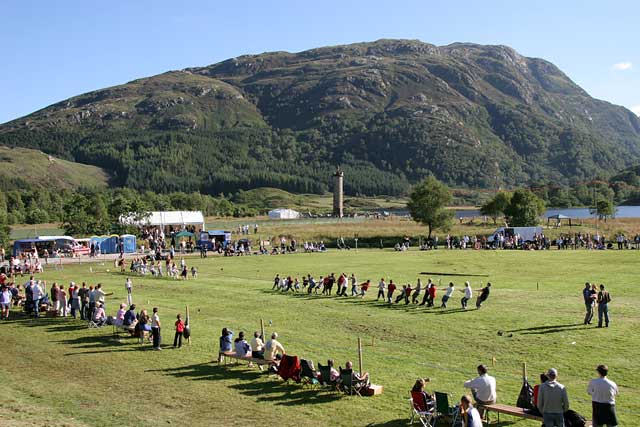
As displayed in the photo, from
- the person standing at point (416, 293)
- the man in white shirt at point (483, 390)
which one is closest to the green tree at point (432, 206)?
the person standing at point (416, 293)

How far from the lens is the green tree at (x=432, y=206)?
83.8 metres

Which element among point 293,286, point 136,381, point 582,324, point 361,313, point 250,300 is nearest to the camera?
point 136,381

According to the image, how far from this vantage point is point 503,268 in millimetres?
49469

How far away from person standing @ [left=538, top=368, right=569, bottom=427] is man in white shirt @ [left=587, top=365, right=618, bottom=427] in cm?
63

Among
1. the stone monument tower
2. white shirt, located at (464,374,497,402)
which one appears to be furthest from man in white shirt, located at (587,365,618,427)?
the stone monument tower

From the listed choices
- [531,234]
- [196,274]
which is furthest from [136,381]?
[531,234]

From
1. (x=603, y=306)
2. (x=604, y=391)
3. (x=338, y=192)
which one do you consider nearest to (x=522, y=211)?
(x=603, y=306)

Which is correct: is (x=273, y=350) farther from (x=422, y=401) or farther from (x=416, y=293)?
(x=416, y=293)

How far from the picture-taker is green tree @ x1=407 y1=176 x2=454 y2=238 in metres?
83.8

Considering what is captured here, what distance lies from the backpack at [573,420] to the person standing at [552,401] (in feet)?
1.31

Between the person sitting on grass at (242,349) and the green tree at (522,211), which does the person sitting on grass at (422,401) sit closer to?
the person sitting on grass at (242,349)

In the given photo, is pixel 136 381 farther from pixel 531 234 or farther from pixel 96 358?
pixel 531 234

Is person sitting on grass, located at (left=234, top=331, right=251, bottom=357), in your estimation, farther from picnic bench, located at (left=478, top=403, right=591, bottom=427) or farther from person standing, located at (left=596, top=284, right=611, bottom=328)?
person standing, located at (left=596, top=284, right=611, bottom=328)

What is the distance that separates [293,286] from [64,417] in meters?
24.6
